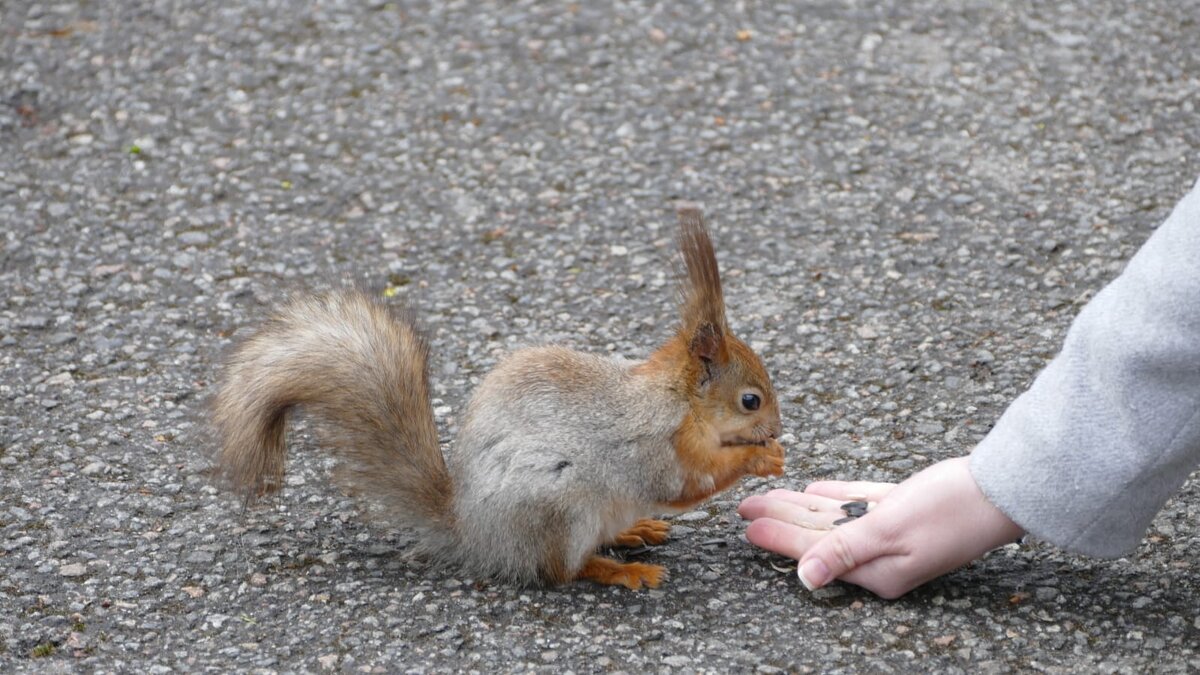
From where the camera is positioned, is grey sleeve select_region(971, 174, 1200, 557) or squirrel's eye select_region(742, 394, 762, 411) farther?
squirrel's eye select_region(742, 394, 762, 411)

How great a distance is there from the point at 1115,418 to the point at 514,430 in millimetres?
922

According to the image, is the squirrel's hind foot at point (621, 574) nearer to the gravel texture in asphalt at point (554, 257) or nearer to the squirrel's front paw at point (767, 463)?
the gravel texture in asphalt at point (554, 257)

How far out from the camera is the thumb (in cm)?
231

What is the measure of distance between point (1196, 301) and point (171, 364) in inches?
85.8

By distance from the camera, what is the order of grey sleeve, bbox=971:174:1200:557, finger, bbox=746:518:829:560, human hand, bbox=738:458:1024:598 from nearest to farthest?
1. grey sleeve, bbox=971:174:1200:557
2. human hand, bbox=738:458:1024:598
3. finger, bbox=746:518:829:560

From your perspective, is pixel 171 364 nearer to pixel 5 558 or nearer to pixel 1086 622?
pixel 5 558

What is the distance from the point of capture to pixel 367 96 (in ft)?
14.4

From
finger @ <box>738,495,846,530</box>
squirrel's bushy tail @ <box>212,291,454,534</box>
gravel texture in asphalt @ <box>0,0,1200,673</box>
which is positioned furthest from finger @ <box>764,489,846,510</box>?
squirrel's bushy tail @ <box>212,291,454,534</box>

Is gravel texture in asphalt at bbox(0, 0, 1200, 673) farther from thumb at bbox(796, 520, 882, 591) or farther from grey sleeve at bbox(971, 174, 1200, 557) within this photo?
grey sleeve at bbox(971, 174, 1200, 557)

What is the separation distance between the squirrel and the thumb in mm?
241

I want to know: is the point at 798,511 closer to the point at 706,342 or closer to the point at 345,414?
the point at 706,342

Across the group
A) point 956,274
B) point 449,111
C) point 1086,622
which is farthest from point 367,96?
point 1086,622

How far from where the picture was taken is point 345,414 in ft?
8.03

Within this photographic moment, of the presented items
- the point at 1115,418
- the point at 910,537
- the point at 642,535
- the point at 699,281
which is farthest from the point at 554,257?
the point at 1115,418
